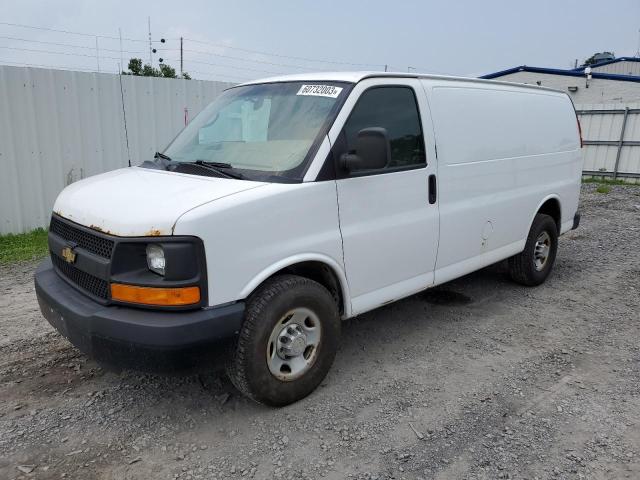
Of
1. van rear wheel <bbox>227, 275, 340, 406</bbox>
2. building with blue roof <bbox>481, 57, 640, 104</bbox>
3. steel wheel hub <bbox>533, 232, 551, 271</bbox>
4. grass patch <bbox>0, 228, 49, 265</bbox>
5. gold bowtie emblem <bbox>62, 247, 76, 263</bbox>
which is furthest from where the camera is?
building with blue roof <bbox>481, 57, 640, 104</bbox>

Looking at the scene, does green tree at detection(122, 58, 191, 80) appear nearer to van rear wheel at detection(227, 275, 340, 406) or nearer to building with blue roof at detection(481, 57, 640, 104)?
building with blue roof at detection(481, 57, 640, 104)

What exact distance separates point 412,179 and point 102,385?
2.70 m

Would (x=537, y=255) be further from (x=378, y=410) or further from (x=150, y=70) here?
(x=150, y=70)

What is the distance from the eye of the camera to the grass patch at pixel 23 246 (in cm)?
670

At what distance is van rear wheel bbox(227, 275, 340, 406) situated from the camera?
3039mm

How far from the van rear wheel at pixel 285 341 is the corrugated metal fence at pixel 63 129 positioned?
6156 mm

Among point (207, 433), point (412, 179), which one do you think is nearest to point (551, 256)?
point (412, 179)

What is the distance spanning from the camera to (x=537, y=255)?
5.93 m

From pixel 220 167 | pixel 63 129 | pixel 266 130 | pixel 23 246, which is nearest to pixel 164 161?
pixel 220 167

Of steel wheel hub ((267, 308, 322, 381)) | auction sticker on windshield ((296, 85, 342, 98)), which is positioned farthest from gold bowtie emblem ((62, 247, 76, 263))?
auction sticker on windshield ((296, 85, 342, 98))

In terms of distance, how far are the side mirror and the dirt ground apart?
1.56 m

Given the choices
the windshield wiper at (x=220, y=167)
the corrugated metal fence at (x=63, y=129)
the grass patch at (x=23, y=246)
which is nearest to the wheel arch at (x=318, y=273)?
the windshield wiper at (x=220, y=167)

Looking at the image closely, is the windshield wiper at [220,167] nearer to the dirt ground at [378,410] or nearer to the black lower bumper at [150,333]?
the black lower bumper at [150,333]

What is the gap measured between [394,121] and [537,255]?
3002 millimetres
